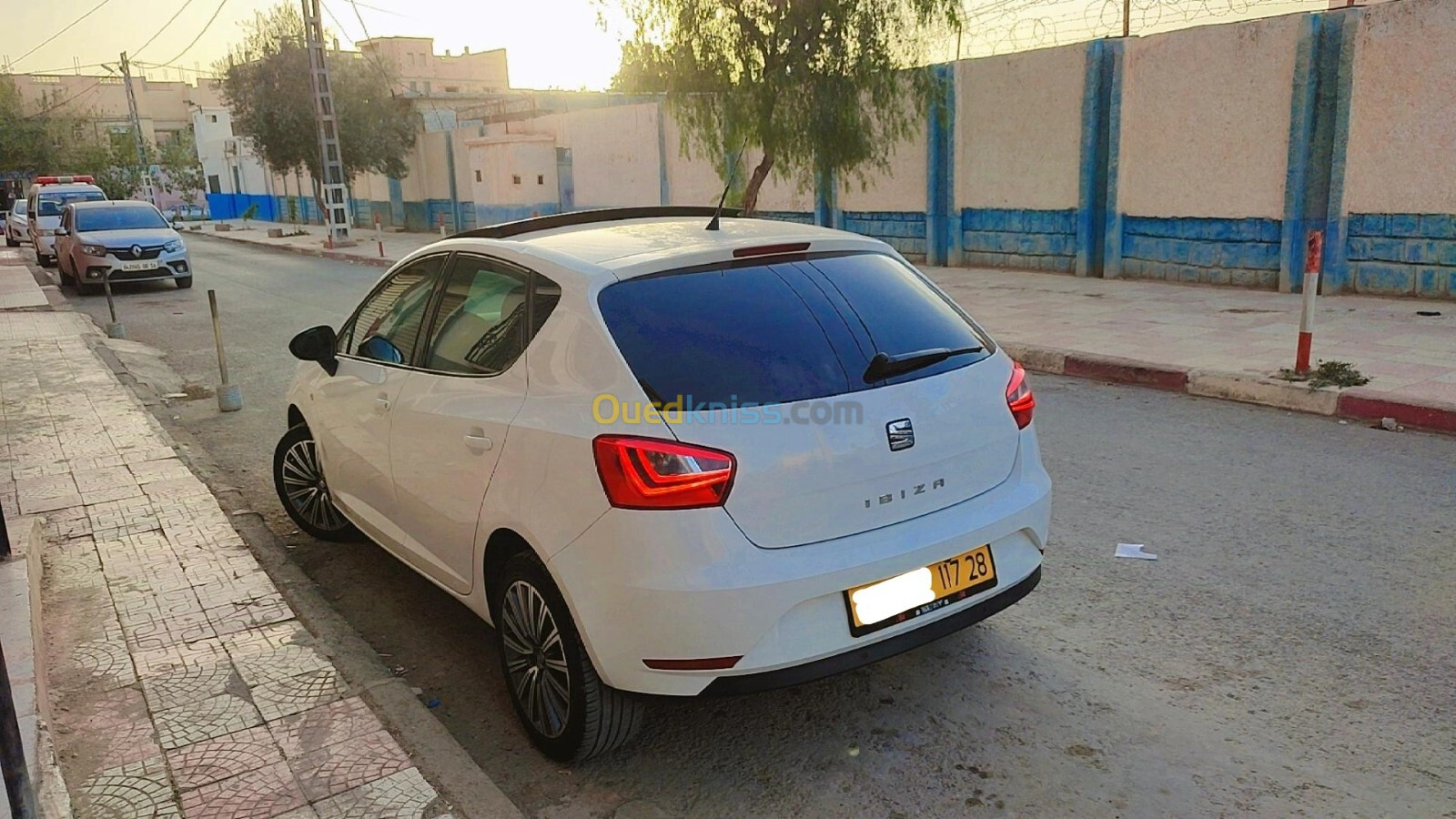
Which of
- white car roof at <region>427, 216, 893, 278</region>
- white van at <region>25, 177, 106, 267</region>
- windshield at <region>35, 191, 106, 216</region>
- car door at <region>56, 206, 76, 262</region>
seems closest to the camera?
white car roof at <region>427, 216, 893, 278</region>

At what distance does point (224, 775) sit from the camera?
3.21 metres

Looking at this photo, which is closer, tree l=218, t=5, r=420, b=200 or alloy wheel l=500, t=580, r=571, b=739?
alloy wheel l=500, t=580, r=571, b=739

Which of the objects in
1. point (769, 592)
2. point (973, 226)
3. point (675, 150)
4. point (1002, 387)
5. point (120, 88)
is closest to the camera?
point (769, 592)

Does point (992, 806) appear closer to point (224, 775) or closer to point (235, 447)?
point (224, 775)

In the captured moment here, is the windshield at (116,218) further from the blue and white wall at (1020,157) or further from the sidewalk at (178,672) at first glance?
the blue and white wall at (1020,157)

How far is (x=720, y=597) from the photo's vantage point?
2869mm

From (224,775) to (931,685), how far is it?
2.37m

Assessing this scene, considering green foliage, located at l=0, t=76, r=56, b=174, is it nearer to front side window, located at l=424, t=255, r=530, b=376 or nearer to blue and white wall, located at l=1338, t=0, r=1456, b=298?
blue and white wall, located at l=1338, t=0, r=1456, b=298

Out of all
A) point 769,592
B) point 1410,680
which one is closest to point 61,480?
point 769,592

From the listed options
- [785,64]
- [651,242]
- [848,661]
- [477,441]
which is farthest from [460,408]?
[785,64]

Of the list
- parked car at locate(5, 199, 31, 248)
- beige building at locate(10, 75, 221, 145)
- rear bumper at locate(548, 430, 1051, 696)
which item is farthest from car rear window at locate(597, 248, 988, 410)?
beige building at locate(10, 75, 221, 145)

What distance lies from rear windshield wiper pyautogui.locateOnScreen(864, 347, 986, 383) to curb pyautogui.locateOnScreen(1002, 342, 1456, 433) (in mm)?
5381

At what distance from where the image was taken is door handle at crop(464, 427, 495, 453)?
346 cm

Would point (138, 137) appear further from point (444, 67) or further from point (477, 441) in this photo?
point (477, 441)
